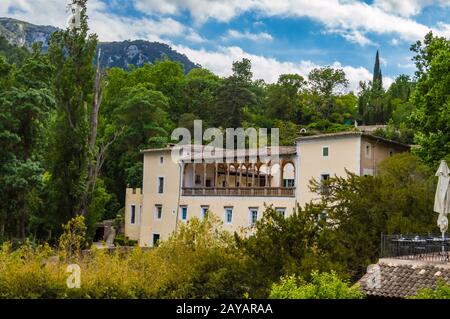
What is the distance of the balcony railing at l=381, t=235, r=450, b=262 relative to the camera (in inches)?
651

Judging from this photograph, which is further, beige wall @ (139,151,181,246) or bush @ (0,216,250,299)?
beige wall @ (139,151,181,246)

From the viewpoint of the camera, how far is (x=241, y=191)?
3897cm

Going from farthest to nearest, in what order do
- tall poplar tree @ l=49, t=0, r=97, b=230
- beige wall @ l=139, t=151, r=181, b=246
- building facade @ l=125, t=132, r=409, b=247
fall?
beige wall @ l=139, t=151, r=181, b=246
tall poplar tree @ l=49, t=0, r=97, b=230
building facade @ l=125, t=132, r=409, b=247

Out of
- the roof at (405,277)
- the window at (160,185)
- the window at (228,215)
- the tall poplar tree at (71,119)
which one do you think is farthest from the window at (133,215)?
the roof at (405,277)

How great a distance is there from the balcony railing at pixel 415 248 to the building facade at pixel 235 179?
14.5 meters

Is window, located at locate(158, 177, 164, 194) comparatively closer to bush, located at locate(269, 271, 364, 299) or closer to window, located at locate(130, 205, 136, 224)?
window, located at locate(130, 205, 136, 224)

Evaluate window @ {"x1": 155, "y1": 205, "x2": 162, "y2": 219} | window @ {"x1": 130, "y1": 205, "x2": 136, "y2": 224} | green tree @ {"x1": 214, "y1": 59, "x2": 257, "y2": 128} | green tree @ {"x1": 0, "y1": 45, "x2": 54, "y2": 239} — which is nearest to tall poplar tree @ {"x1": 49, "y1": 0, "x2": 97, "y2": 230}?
green tree @ {"x1": 0, "y1": 45, "x2": 54, "y2": 239}

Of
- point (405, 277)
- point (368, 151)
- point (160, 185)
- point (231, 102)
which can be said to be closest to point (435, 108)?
point (368, 151)

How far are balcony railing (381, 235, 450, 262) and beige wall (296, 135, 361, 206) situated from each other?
15.4m

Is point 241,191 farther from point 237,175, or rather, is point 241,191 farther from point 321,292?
point 321,292

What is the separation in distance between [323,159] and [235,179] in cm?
1266

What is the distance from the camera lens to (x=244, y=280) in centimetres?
1931
